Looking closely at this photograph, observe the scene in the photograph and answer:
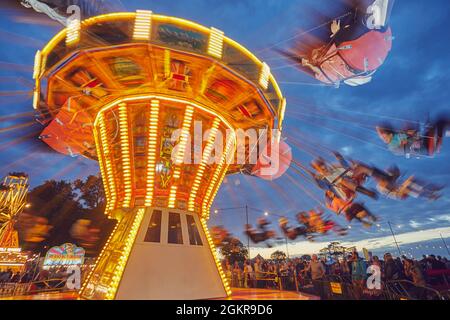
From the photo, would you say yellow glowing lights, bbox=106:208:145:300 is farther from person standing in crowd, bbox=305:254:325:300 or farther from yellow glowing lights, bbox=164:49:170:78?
person standing in crowd, bbox=305:254:325:300

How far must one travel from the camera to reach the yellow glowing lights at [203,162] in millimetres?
9328

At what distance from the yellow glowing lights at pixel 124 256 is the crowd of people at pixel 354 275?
845 cm

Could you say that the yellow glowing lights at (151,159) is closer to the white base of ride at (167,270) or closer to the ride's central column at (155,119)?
the ride's central column at (155,119)

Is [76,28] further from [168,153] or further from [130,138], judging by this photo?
[168,153]

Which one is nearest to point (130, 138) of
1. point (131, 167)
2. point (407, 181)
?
point (131, 167)

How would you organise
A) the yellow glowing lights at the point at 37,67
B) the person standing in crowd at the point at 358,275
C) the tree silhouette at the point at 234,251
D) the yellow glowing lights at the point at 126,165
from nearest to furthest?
the yellow glowing lights at the point at 37,67, the yellow glowing lights at the point at 126,165, the person standing in crowd at the point at 358,275, the tree silhouette at the point at 234,251

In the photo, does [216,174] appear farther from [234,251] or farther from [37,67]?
[234,251]

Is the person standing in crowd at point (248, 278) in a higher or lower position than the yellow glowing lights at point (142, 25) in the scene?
lower

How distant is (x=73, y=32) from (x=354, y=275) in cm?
1338

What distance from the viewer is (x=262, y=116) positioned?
1045cm

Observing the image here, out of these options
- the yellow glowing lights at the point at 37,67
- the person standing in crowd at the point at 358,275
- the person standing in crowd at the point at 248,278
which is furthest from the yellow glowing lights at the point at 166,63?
the person standing in crowd at the point at 248,278

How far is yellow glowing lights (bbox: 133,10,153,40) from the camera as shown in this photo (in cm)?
716

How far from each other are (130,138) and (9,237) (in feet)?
92.4

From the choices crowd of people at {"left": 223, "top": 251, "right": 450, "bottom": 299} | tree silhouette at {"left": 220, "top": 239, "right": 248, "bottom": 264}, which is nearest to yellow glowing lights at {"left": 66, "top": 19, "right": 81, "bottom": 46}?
crowd of people at {"left": 223, "top": 251, "right": 450, "bottom": 299}
